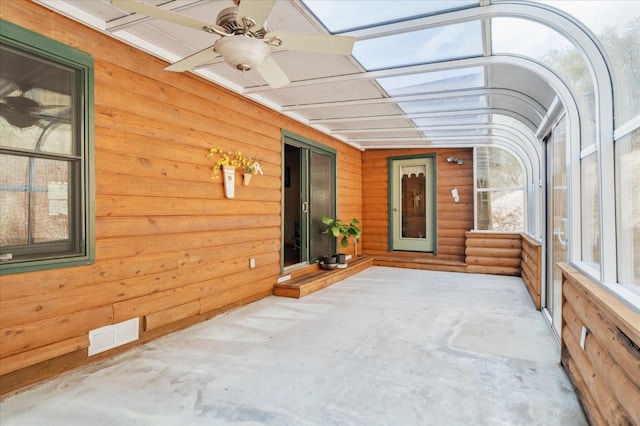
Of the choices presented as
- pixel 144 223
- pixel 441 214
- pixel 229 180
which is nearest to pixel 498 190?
pixel 441 214

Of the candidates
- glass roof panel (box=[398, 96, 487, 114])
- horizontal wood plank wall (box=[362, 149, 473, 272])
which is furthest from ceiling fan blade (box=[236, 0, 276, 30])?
horizontal wood plank wall (box=[362, 149, 473, 272])

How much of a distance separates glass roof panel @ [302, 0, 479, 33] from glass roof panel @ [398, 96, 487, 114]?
6.17ft

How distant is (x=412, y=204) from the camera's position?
7.54m

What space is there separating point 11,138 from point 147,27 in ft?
3.92

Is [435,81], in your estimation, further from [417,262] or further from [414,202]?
[414,202]

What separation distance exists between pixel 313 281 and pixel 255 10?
3.84m

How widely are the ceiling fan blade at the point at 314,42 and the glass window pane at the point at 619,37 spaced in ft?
4.11

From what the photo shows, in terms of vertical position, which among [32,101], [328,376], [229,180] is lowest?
[328,376]

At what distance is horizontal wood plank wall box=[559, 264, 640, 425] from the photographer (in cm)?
140

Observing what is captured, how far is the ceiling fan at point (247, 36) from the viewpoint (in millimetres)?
1610

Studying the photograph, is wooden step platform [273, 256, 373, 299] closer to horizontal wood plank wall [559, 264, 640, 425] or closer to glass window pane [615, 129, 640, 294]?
horizontal wood plank wall [559, 264, 640, 425]

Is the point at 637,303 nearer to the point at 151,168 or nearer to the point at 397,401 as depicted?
the point at 397,401

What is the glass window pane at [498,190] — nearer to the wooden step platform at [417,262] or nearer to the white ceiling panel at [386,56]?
the wooden step platform at [417,262]

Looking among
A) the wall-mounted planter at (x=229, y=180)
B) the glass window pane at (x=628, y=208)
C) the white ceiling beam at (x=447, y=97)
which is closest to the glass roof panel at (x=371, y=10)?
the glass window pane at (x=628, y=208)
